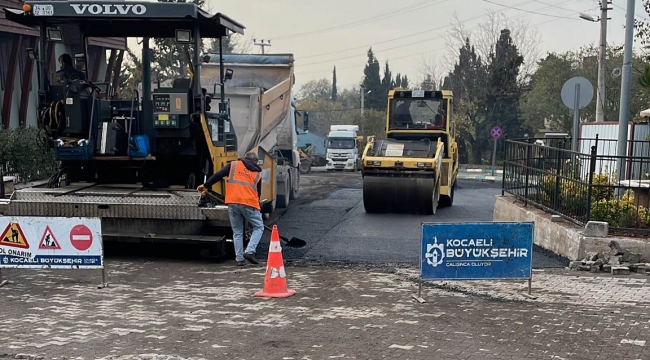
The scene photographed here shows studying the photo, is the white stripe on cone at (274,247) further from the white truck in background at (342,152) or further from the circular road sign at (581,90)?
the white truck in background at (342,152)

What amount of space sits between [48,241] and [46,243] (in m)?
0.03

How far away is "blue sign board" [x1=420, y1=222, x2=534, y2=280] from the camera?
7.59 metres

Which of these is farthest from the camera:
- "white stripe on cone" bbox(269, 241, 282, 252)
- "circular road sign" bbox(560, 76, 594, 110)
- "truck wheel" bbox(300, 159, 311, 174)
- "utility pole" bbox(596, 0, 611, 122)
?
"truck wheel" bbox(300, 159, 311, 174)

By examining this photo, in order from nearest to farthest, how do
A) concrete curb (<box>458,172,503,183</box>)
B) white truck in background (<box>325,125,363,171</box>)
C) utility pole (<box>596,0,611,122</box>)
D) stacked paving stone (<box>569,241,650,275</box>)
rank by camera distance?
stacked paving stone (<box>569,241,650,275</box>) → utility pole (<box>596,0,611,122</box>) → concrete curb (<box>458,172,503,183</box>) → white truck in background (<box>325,125,363,171</box>)

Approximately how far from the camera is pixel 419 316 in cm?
684

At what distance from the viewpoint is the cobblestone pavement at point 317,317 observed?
5.81 metres

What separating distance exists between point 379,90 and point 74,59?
78.2 m

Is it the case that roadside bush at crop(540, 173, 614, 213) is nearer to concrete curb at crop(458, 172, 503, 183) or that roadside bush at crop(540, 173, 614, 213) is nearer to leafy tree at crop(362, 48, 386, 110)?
concrete curb at crop(458, 172, 503, 183)

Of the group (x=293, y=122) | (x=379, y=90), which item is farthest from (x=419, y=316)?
(x=379, y=90)

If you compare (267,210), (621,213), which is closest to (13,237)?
(267,210)

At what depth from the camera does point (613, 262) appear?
9078mm

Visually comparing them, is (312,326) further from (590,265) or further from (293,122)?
(293,122)

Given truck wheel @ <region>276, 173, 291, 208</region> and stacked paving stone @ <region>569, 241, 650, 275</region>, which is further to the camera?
truck wheel @ <region>276, 173, 291, 208</region>

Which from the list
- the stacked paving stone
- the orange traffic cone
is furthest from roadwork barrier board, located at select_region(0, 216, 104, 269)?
the stacked paving stone
